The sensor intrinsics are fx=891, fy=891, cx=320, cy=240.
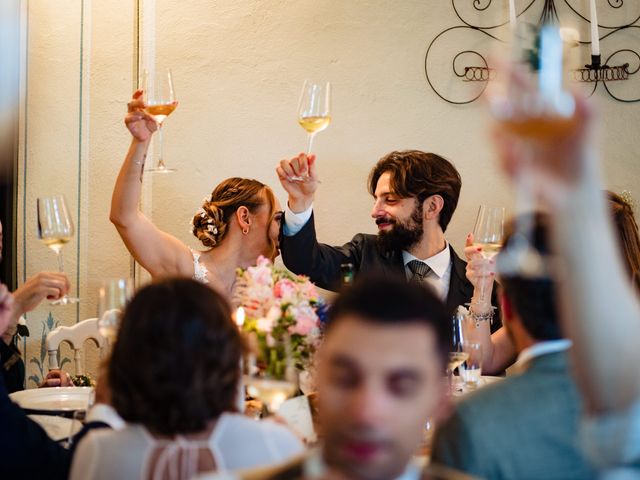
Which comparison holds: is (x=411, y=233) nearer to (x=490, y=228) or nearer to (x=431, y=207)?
(x=431, y=207)

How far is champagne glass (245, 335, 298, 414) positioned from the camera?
2016 millimetres

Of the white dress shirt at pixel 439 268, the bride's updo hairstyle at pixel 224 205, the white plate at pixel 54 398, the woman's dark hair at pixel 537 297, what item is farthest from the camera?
the white dress shirt at pixel 439 268

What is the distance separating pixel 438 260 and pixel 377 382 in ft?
9.49

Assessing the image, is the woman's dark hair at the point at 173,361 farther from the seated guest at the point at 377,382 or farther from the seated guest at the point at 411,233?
the seated guest at the point at 411,233

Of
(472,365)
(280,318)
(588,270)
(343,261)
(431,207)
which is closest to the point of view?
(588,270)

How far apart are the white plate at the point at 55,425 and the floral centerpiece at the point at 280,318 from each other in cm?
58

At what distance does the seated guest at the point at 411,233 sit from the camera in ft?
13.1

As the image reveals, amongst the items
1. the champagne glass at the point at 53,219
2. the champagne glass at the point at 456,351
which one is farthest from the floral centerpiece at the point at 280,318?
the champagne glass at the point at 53,219

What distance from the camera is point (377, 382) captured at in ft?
4.04

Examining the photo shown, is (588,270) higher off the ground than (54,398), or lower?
higher

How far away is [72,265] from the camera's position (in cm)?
425

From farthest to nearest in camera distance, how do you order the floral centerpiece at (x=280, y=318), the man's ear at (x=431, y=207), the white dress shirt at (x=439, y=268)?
1. the man's ear at (x=431, y=207)
2. the white dress shirt at (x=439, y=268)
3. the floral centerpiece at (x=280, y=318)

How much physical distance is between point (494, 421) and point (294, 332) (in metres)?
1.06

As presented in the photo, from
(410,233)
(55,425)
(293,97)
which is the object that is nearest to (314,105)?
(410,233)
